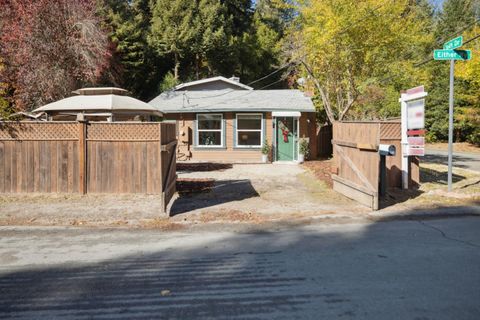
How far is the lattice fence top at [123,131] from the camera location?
980 cm

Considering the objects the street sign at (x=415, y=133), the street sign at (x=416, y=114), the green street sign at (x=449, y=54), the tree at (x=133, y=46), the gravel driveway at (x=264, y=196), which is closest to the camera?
the gravel driveway at (x=264, y=196)

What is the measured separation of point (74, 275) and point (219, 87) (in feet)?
63.1

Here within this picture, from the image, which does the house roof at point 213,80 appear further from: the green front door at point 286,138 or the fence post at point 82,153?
the fence post at point 82,153

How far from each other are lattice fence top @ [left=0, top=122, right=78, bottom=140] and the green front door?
37.3 feet

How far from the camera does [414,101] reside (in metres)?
10.4

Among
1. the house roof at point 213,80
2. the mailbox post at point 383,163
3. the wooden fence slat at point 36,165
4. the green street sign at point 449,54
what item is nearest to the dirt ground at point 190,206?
the wooden fence slat at point 36,165

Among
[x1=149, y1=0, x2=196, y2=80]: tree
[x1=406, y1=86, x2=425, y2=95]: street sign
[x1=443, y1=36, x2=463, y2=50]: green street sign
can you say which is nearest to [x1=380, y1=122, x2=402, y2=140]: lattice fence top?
[x1=406, y1=86, x2=425, y2=95]: street sign

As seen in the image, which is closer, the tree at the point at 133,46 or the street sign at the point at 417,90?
the street sign at the point at 417,90

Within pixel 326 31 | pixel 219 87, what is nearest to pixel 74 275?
pixel 326 31

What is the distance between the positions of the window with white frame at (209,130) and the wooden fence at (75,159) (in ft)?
33.6

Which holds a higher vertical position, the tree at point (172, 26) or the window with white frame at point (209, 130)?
the tree at point (172, 26)

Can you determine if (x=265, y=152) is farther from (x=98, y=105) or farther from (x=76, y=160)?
(x=76, y=160)

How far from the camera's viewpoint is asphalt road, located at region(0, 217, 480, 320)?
3732mm

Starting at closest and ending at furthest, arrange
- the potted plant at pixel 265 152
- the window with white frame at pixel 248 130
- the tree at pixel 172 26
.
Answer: the potted plant at pixel 265 152 < the window with white frame at pixel 248 130 < the tree at pixel 172 26
